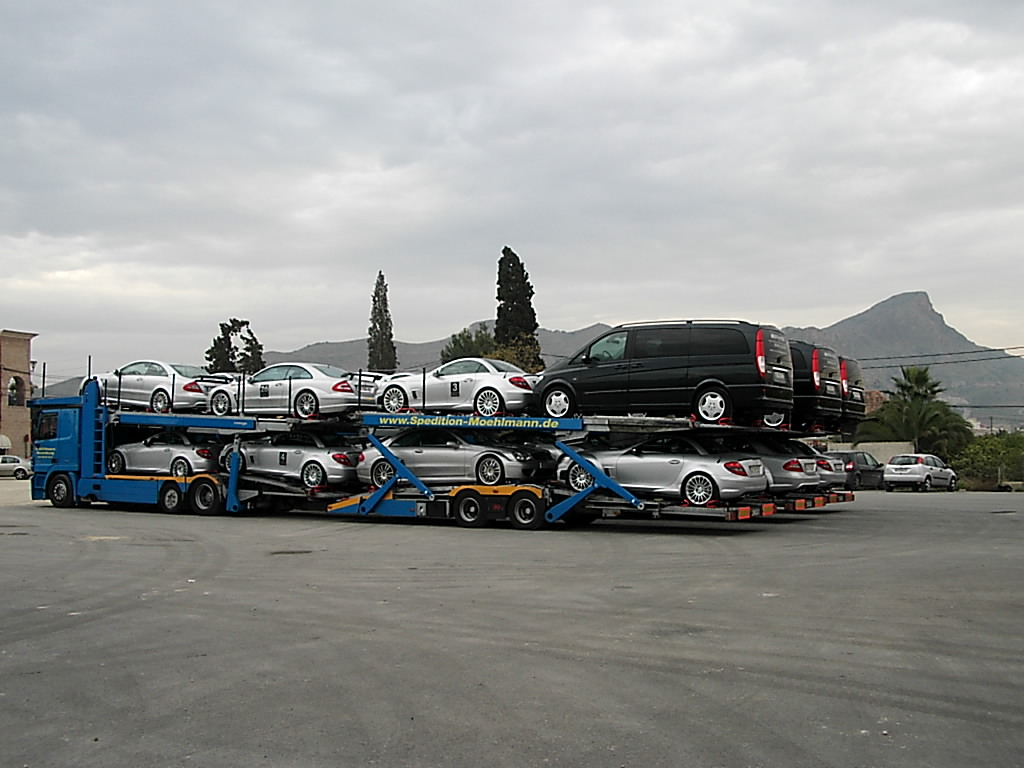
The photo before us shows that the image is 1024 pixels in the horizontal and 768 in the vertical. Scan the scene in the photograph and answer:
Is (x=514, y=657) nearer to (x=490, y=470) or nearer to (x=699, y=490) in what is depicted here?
(x=699, y=490)

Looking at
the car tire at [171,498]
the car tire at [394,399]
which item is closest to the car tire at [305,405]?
the car tire at [394,399]

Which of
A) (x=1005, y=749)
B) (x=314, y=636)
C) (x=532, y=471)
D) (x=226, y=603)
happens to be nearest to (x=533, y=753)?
(x=1005, y=749)

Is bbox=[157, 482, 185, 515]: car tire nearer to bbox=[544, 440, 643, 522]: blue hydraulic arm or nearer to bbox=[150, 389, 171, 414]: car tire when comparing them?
bbox=[150, 389, 171, 414]: car tire

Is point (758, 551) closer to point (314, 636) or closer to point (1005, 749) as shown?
point (314, 636)

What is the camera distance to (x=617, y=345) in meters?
18.3

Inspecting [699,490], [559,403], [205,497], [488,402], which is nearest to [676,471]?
[699,490]

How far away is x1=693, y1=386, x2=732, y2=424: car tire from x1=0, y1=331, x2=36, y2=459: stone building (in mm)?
54459

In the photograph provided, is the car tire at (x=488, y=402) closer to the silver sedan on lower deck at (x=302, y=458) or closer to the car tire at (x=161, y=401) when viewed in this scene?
the silver sedan on lower deck at (x=302, y=458)

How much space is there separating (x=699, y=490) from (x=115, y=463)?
1373 cm

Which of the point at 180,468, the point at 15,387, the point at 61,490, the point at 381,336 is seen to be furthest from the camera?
the point at 381,336

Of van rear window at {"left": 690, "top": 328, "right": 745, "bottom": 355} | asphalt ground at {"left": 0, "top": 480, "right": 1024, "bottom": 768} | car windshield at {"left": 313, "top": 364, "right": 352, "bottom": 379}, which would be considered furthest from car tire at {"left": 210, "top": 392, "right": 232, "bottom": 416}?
van rear window at {"left": 690, "top": 328, "right": 745, "bottom": 355}

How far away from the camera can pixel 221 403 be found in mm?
22609

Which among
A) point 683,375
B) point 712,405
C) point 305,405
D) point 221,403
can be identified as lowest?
point 712,405

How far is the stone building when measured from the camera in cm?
6250
